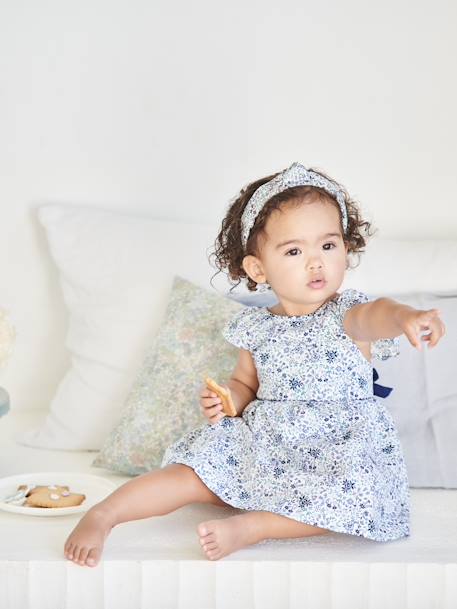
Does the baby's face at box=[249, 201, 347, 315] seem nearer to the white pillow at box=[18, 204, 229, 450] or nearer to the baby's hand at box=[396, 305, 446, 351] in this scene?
the baby's hand at box=[396, 305, 446, 351]

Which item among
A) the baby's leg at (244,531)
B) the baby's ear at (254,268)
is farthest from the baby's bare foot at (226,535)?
the baby's ear at (254,268)

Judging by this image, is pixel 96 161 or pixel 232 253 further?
pixel 96 161

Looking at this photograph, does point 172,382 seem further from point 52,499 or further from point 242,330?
point 52,499

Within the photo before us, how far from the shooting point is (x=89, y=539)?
1583 millimetres

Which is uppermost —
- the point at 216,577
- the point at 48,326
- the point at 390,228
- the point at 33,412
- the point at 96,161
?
the point at 96,161

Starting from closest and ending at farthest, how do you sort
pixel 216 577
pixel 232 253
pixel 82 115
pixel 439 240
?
pixel 216 577, pixel 232 253, pixel 439 240, pixel 82 115

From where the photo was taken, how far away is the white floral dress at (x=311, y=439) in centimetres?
167

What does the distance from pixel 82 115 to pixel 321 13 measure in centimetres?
66

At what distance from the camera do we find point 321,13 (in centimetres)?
251

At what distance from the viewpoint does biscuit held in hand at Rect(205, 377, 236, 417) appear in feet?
5.96

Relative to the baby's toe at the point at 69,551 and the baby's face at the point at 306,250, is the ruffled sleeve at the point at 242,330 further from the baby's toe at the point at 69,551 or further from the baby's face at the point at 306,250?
the baby's toe at the point at 69,551

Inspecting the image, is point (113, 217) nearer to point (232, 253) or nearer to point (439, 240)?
point (232, 253)

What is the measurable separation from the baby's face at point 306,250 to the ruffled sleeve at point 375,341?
3 cm

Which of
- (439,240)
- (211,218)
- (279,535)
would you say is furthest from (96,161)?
(279,535)
